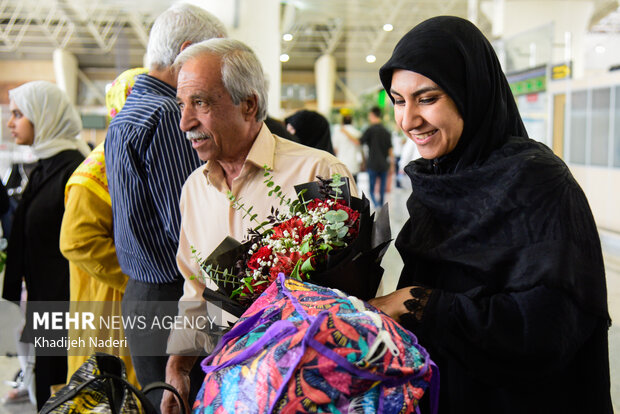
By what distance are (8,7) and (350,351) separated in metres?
9.68

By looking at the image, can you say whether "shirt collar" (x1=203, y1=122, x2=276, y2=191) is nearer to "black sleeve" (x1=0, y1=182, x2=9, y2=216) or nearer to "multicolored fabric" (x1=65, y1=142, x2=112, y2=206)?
"multicolored fabric" (x1=65, y1=142, x2=112, y2=206)

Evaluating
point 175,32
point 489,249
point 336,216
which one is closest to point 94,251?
point 175,32

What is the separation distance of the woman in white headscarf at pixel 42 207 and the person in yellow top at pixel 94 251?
560 mm

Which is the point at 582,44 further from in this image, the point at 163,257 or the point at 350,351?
the point at 350,351

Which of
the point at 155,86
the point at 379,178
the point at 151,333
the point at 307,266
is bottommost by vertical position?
the point at 379,178

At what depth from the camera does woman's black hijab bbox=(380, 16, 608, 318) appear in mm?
1148

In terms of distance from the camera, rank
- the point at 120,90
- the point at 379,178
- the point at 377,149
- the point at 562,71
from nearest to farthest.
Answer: the point at 120,90
the point at 562,71
the point at 377,149
the point at 379,178

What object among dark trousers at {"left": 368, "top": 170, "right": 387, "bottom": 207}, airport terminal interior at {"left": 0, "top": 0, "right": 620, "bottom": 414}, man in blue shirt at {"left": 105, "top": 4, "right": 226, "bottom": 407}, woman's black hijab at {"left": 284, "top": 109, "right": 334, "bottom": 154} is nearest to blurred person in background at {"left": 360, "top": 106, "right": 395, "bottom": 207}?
dark trousers at {"left": 368, "top": 170, "right": 387, "bottom": 207}

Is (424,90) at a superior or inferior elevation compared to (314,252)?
superior

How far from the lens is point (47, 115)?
3.26 metres

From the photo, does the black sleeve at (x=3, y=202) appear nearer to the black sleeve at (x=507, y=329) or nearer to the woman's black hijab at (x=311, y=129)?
the woman's black hijab at (x=311, y=129)

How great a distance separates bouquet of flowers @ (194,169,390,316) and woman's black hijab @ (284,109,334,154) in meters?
3.06

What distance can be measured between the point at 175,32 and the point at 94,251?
3.04 feet

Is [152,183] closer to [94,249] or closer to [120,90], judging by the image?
[94,249]
